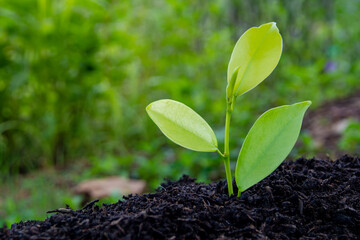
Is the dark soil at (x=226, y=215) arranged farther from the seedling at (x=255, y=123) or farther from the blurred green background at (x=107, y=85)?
the blurred green background at (x=107, y=85)

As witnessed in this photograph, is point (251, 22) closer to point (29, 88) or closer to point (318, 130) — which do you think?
point (318, 130)

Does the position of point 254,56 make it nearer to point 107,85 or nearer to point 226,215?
point 226,215

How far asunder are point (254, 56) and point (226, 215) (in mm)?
355

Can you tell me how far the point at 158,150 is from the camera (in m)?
3.34

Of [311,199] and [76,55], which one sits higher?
[76,55]

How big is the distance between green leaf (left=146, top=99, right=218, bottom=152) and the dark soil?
12cm

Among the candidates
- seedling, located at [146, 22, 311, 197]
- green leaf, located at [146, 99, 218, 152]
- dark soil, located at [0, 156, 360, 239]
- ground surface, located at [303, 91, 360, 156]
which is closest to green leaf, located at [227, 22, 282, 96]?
seedling, located at [146, 22, 311, 197]

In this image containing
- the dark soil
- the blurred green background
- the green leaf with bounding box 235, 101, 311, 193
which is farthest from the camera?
the blurred green background

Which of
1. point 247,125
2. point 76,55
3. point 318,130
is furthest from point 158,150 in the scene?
point 318,130

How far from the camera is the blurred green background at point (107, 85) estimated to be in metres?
3.00

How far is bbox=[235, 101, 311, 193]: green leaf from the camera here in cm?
77

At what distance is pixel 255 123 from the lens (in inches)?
31.6

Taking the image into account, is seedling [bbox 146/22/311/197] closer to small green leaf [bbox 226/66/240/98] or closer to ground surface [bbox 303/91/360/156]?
small green leaf [bbox 226/66/240/98]

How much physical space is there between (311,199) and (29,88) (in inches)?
125
